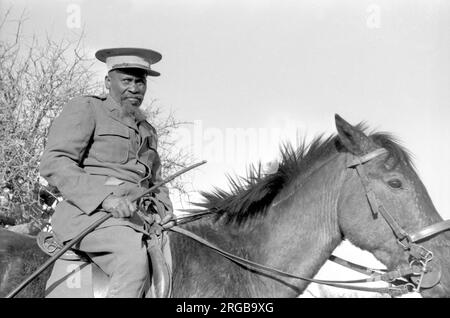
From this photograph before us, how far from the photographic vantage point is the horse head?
14.1ft

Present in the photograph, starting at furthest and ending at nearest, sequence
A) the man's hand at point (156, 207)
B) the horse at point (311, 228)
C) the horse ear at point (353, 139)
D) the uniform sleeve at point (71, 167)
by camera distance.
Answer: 1. the man's hand at point (156, 207)
2. the horse ear at point (353, 139)
3. the horse at point (311, 228)
4. the uniform sleeve at point (71, 167)

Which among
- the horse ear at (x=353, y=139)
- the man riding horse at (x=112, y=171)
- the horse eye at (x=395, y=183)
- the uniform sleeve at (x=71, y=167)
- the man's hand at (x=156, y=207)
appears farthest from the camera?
the man's hand at (x=156, y=207)

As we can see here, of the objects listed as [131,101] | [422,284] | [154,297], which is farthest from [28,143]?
[422,284]

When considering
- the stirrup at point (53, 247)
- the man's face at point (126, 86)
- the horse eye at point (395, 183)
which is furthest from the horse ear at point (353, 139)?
the stirrup at point (53, 247)

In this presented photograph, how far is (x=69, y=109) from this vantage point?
448 cm

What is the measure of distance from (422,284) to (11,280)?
9.83 feet

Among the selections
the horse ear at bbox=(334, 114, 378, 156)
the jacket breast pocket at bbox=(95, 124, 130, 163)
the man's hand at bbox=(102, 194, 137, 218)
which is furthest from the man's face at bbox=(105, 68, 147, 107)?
the horse ear at bbox=(334, 114, 378, 156)

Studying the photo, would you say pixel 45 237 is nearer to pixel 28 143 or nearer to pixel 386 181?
pixel 386 181

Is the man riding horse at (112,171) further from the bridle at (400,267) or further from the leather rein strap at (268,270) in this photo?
the bridle at (400,267)

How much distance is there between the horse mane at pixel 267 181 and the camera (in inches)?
Result: 190

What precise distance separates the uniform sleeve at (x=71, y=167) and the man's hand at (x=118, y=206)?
0.17 ft

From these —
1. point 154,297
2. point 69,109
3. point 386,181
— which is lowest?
point 154,297

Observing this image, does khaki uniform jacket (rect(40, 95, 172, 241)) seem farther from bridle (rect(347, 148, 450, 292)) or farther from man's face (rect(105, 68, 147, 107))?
bridle (rect(347, 148, 450, 292))

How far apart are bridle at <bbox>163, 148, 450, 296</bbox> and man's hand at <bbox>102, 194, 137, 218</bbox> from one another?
488 mm
